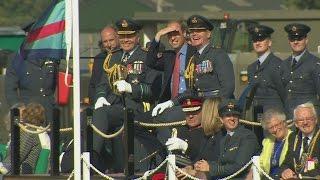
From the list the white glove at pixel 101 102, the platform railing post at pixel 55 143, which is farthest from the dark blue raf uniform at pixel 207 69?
the platform railing post at pixel 55 143

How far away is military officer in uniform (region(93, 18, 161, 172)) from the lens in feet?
48.7

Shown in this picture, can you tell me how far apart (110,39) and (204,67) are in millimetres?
1570

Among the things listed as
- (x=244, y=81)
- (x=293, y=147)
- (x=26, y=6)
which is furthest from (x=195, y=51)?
(x=26, y=6)

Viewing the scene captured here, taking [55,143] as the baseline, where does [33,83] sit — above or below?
above

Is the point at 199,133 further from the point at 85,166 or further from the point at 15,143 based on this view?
the point at 15,143

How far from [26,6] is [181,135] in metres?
55.3

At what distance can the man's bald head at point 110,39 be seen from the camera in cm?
1591

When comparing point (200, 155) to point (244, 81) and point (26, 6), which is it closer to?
point (244, 81)

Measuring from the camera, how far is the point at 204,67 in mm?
14797

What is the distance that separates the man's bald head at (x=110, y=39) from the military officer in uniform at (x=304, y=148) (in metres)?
3.27

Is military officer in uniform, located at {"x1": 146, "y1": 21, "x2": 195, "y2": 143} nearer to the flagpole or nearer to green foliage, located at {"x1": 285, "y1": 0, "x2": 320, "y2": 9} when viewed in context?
the flagpole

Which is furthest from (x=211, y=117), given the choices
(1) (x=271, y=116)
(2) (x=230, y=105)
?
(1) (x=271, y=116)

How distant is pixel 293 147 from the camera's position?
1313 centimetres

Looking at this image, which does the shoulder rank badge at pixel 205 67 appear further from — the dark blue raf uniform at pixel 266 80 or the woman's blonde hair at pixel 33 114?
the woman's blonde hair at pixel 33 114
